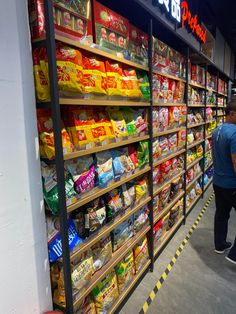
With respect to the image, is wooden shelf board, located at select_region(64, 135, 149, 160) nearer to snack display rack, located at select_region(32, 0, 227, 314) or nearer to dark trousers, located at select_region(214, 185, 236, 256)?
snack display rack, located at select_region(32, 0, 227, 314)

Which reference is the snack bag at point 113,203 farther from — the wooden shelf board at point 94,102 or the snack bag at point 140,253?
the wooden shelf board at point 94,102

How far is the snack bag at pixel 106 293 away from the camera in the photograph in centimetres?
185

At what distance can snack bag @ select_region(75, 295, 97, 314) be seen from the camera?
1718 millimetres

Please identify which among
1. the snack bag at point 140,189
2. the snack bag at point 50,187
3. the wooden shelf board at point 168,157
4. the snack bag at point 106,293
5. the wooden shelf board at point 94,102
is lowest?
the snack bag at point 106,293

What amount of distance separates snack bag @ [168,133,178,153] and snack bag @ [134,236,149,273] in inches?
44.6

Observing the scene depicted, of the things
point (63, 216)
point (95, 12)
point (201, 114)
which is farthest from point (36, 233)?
point (201, 114)

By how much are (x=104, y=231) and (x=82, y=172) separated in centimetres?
49

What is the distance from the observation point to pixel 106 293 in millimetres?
1926

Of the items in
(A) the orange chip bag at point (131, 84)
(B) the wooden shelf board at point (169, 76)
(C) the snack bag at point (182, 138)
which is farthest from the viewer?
(C) the snack bag at point (182, 138)

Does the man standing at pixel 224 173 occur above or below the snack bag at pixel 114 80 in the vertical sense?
below

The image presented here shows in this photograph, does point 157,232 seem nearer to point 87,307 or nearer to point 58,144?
point 87,307

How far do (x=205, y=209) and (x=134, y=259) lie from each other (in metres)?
2.26

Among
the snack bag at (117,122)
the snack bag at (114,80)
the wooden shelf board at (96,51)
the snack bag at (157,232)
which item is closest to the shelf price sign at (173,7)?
the wooden shelf board at (96,51)

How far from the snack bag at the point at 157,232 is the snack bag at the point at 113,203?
85 centimetres
